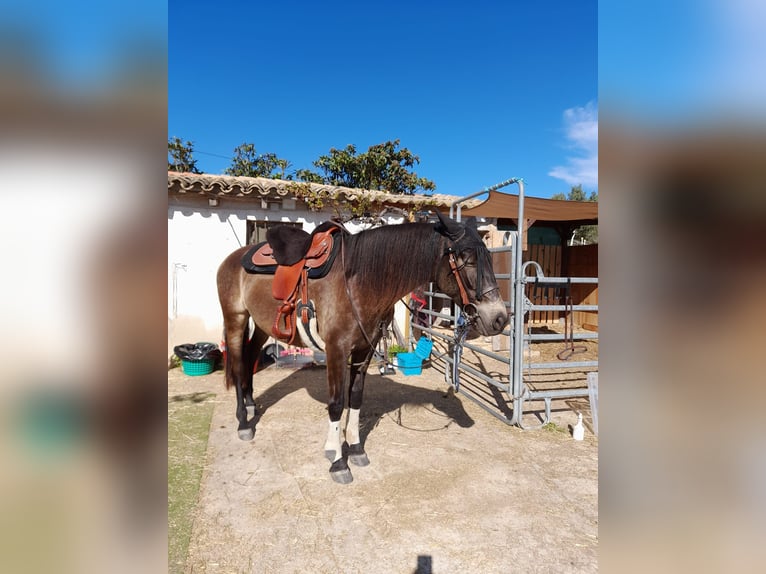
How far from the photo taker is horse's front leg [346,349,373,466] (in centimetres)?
296

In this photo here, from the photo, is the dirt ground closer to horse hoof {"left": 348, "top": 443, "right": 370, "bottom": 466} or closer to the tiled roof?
horse hoof {"left": 348, "top": 443, "right": 370, "bottom": 466}

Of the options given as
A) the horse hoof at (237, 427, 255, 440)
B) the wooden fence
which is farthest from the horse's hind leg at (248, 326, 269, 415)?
the wooden fence

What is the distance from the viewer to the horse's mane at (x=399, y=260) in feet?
9.21

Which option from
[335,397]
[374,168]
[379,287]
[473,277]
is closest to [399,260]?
[379,287]

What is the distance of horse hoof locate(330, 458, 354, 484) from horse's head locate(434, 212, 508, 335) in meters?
1.36

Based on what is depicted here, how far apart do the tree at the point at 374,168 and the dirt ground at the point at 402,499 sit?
38.8 feet

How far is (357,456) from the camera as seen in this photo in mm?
2953
